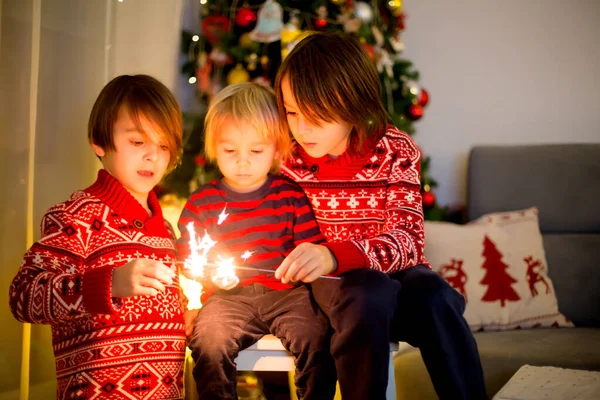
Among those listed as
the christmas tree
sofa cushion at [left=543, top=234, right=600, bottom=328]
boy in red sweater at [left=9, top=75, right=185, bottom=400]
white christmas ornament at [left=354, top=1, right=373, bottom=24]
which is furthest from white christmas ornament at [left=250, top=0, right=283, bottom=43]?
sofa cushion at [left=543, top=234, right=600, bottom=328]

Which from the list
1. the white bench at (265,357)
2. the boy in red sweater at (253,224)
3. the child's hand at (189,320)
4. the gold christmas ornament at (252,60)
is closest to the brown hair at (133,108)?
the boy in red sweater at (253,224)

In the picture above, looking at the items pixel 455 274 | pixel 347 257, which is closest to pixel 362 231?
pixel 347 257

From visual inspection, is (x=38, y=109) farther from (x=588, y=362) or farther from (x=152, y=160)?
(x=588, y=362)

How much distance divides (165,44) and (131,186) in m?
0.85

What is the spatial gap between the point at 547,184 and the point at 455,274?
562mm

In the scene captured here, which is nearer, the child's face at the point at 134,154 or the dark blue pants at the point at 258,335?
the dark blue pants at the point at 258,335

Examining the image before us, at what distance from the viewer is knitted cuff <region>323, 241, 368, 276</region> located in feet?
4.42

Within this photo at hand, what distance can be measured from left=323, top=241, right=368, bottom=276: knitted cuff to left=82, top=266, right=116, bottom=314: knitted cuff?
45cm

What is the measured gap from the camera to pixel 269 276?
1.54 metres

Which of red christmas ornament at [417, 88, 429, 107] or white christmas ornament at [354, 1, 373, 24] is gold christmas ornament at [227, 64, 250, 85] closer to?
white christmas ornament at [354, 1, 373, 24]

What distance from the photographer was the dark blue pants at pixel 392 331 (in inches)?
48.7

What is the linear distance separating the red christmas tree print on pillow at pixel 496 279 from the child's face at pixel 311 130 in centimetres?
86

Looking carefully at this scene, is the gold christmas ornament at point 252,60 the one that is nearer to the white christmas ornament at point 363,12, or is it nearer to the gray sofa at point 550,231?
the white christmas ornament at point 363,12

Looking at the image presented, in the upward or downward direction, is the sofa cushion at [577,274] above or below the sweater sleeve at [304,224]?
below
